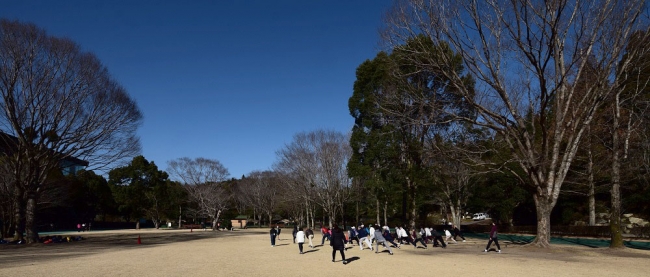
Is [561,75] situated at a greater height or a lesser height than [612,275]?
greater

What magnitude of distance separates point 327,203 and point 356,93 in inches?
535

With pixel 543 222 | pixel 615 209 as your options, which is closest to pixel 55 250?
pixel 543 222

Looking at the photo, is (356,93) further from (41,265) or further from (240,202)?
(240,202)

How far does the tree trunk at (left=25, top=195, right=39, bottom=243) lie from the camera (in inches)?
992

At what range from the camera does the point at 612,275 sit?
10867mm

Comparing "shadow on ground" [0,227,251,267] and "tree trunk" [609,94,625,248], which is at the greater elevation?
"tree trunk" [609,94,625,248]

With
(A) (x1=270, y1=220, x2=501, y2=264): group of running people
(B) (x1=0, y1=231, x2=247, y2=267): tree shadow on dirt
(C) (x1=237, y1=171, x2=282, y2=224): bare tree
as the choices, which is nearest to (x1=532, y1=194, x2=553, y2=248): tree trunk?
(A) (x1=270, y1=220, x2=501, y2=264): group of running people

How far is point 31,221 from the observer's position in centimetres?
2555

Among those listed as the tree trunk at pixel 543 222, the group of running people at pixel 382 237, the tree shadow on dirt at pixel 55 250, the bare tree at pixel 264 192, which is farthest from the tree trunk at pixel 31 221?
the bare tree at pixel 264 192

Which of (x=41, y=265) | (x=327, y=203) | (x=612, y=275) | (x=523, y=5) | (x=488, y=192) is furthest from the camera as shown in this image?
(x=327, y=203)

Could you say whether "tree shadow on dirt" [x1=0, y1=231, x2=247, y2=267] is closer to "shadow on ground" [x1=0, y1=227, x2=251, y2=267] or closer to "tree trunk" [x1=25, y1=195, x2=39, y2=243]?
"shadow on ground" [x1=0, y1=227, x2=251, y2=267]

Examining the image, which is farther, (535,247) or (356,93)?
(356,93)

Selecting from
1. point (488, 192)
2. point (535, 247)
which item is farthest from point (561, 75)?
point (488, 192)

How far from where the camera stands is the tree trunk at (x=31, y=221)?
25.2 m
